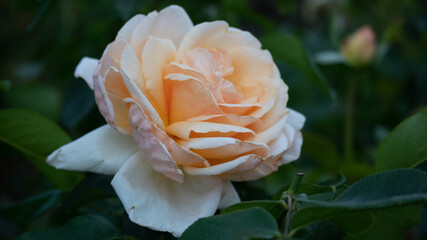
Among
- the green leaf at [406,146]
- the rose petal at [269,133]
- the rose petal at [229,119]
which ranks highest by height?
the rose petal at [229,119]

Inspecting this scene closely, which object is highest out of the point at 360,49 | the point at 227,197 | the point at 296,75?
the point at 227,197

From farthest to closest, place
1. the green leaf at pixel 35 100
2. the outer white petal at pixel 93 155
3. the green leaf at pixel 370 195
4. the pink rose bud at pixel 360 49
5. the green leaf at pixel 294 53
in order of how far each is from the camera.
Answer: the pink rose bud at pixel 360 49 → the green leaf at pixel 35 100 → the green leaf at pixel 294 53 → the outer white petal at pixel 93 155 → the green leaf at pixel 370 195

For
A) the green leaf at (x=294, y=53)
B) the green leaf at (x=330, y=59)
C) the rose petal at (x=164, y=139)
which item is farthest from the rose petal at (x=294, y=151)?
the green leaf at (x=330, y=59)

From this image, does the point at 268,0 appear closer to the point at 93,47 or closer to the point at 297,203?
the point at 93,47

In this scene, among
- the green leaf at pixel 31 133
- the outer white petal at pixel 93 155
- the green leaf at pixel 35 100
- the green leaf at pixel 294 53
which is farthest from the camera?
the green leaf at pixel 35 100

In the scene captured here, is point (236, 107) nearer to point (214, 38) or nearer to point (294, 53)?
point (214, 38)

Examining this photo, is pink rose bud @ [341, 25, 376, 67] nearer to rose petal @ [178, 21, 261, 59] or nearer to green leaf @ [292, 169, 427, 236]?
rose petal @ [178, 21, 261, 59]

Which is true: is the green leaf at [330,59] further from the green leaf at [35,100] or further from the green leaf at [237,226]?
the green leaf at [237,226]

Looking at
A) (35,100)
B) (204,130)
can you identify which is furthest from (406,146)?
(35,100)
